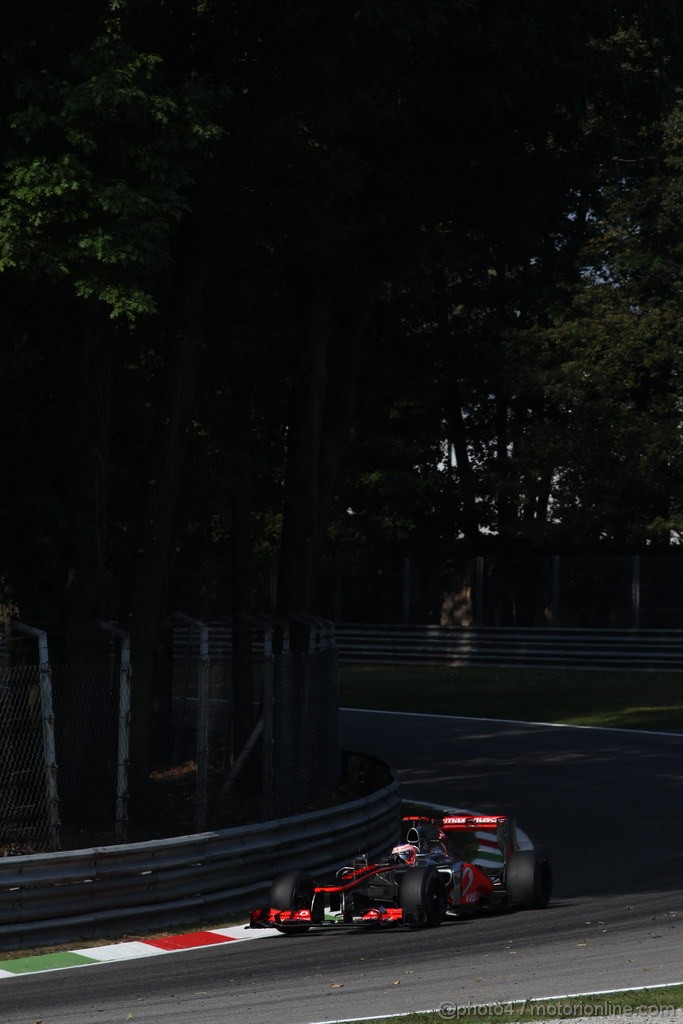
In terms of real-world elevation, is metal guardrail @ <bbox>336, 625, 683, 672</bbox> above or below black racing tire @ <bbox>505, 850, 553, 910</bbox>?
above

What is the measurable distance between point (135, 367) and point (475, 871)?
35.3 ft

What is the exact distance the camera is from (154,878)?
1209 centimetres

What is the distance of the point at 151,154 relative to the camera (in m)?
13.3

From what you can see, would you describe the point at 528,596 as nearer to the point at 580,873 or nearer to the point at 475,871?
the point at 580,873

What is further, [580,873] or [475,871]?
[580,873]

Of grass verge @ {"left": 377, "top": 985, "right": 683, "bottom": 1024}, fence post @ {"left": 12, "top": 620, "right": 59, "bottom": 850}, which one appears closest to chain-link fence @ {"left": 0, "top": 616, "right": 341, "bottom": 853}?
fence post @ {"left": 12, "top": 620, "right": 59, "bottom": 850}

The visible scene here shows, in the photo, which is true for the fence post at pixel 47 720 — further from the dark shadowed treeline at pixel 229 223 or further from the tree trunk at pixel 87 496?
the tree trunk at pixel 87 496

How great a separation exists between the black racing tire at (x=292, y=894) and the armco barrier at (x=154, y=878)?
3.08ft

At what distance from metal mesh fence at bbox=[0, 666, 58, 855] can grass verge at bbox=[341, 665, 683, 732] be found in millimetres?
17383

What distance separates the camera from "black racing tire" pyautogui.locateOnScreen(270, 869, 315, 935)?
1160 centimetres

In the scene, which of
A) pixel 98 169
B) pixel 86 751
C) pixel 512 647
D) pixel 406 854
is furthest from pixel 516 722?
pixel 98 169

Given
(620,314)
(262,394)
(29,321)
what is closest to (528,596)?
(620,314)

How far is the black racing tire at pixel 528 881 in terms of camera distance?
489 inches

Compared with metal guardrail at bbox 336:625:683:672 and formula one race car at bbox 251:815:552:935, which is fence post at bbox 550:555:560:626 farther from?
formula one race car at bbox 251:815:552:935
